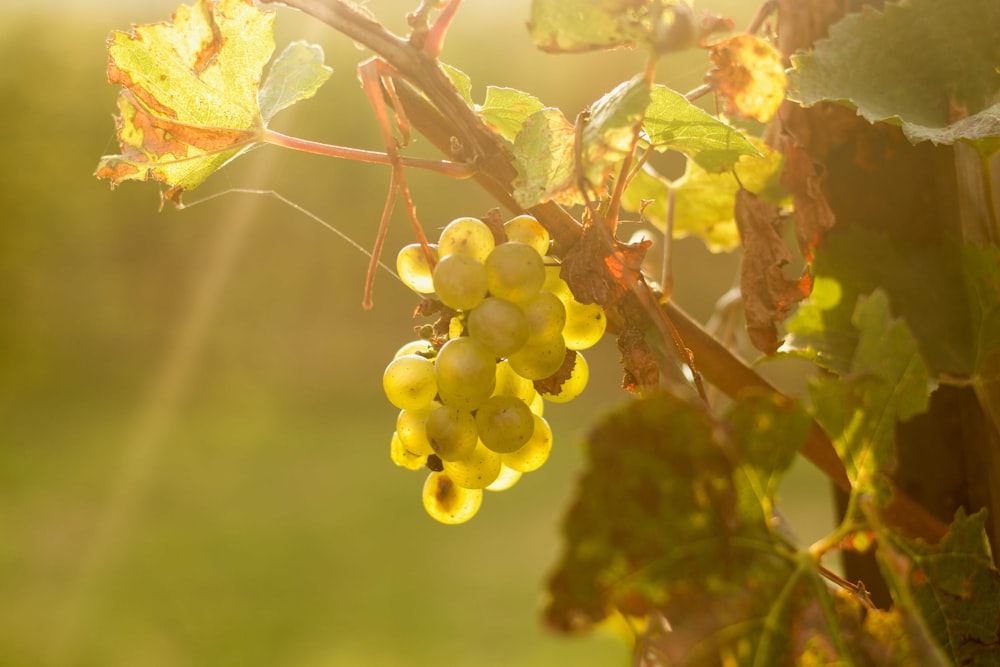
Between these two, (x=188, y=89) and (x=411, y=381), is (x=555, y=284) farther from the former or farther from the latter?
(x=188, y=89)

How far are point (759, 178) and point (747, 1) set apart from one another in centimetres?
158

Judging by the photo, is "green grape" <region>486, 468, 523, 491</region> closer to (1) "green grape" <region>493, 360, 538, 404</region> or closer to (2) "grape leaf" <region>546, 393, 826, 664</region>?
(1) "green grape" <region>493, 360, 538, 404</region>

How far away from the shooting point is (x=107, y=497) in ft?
15.0

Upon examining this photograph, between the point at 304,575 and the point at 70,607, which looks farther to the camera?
the point at 304,575

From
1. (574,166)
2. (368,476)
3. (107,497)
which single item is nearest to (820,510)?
(368,476)

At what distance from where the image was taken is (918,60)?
0.51 metres

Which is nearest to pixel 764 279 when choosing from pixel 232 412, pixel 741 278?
pixel 741 278

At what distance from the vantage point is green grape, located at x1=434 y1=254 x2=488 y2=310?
0.37 metres

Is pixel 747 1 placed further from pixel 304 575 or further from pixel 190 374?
pixel 190 374

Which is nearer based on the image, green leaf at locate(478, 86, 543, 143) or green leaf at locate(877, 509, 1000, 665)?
green leaf at locate(877, 509, 1000, 665)

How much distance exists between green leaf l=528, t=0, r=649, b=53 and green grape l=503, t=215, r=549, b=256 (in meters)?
0.07

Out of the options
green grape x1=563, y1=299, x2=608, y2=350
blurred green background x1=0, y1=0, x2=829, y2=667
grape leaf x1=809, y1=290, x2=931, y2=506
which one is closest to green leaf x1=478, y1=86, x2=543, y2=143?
green grape x1=563, y1=299, x2=608, y2=350

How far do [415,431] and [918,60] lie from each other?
36cm

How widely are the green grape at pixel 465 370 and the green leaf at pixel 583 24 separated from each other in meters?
0.13
